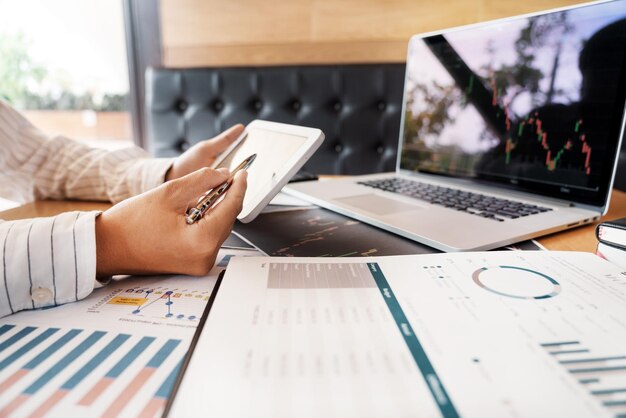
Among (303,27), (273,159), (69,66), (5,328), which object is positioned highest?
(303,27)

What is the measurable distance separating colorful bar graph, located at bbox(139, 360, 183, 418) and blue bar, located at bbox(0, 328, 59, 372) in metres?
0.10

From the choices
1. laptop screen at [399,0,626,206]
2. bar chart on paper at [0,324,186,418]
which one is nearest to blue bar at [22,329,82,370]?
bar chart on paper at [0,324,186,418]

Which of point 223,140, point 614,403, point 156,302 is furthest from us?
point 223,140

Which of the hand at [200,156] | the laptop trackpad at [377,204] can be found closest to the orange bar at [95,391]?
the laptop trackpad at [377,204]

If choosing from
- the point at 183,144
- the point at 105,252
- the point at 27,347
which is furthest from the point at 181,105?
the point at 27,347

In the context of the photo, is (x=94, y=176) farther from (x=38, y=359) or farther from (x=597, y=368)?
(x=597, y=368)

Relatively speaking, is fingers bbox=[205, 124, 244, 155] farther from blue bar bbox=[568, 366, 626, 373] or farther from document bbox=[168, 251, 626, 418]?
blue bar bbox=[568, 366, 626, 373]

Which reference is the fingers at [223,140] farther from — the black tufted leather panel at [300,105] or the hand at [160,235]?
the black tufted leather panel at [300,105]

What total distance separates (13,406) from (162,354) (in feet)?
0.24

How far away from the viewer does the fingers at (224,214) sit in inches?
14.0

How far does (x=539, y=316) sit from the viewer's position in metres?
0.27

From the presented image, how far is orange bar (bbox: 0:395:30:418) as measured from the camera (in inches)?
7.9

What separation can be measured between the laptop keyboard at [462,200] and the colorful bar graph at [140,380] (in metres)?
0.41

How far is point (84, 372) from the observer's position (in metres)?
0.23
